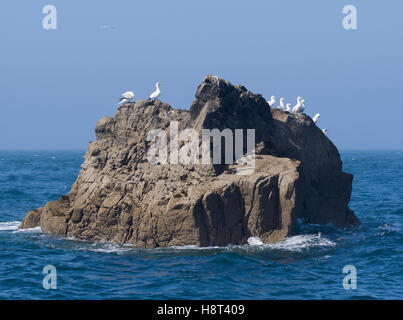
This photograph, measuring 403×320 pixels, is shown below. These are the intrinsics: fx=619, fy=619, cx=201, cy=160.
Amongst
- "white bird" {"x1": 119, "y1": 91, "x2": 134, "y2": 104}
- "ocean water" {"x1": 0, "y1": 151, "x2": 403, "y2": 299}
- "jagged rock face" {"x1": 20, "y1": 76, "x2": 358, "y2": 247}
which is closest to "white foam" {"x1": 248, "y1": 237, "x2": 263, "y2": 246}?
"ocean water" {"x1": 0, "y1": 151, "x2": 403, "y2": 299}

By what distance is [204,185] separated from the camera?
23391 mm

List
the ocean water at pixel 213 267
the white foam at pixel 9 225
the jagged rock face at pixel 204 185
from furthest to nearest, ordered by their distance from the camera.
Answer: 1. the white foam at pixel 9 225
2. the jagged rock face at pixel 204 185
3. the ocean water at pixel 213 267

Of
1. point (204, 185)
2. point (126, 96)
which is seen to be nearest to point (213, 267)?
point (204, 185)

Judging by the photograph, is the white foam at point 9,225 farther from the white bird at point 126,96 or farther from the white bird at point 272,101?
the white bird at point 272,101

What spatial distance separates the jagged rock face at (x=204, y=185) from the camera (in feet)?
75.3

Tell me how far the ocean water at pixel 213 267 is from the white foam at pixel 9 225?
1.80 feet

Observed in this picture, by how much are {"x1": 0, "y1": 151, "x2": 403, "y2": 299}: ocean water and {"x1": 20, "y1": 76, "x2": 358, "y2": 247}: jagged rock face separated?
79 cm

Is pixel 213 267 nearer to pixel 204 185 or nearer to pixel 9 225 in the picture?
pixel 204 185

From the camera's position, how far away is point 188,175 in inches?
956

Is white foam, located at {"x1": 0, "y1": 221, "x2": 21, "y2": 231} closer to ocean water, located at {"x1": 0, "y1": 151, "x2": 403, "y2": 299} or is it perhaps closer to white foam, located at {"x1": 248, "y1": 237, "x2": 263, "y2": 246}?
ocean water, located at {"x1": 0, "y1": 151, "x2": 403, "y2": 299}

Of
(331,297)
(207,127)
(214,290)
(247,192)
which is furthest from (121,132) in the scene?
(331,297)

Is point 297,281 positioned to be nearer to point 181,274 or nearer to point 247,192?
point 181,274

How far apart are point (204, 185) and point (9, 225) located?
10.9 m

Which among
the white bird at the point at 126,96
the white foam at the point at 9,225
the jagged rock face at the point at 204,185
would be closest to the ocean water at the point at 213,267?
the white foam at the point at 9,225
